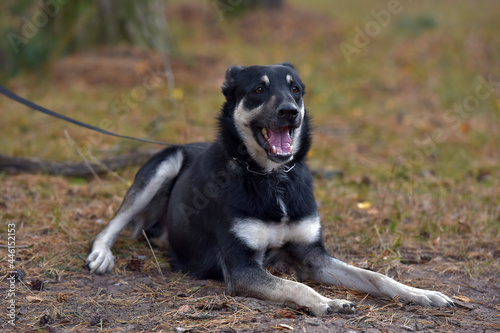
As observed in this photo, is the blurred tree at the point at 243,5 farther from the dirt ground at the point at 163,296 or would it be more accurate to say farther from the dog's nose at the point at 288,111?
the dog's nose at the point at 288,111

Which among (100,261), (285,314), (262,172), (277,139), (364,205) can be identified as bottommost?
(100,261)

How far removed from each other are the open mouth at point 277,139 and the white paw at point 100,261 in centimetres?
154

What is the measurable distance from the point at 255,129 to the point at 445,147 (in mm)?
5229

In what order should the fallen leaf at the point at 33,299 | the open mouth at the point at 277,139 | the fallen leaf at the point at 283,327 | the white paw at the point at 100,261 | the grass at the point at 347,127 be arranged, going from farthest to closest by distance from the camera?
the grass at the point at 347,127
the white paw at the point at 100,261
the open mouth at the point at 277,139
the fallen leaf at the point at 33,299
the fallen leaf at the point at 283,327

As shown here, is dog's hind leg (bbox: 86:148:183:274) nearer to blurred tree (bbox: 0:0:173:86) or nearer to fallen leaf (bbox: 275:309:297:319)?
fallen leaf (bbox: 275:309:297:319)

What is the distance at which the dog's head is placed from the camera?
3.82m

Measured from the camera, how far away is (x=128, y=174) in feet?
21.1

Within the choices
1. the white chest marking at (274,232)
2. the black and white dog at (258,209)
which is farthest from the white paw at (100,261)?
the white chest marking at (274,232)

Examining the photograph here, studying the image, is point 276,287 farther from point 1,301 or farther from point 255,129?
point 1,301

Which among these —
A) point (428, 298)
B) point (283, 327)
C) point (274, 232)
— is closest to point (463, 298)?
point (428, 298)

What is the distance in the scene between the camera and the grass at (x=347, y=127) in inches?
191

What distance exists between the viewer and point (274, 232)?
A: 3.77m

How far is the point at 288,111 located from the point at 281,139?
0.93 feet

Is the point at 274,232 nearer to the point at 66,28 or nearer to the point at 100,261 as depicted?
the point at 100,261
